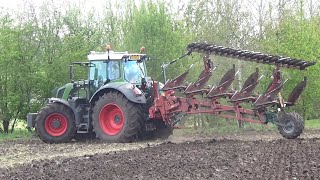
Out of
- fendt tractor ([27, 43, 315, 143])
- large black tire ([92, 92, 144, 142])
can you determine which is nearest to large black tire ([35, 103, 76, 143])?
fendt tractor ([27, 43, 315, 143])

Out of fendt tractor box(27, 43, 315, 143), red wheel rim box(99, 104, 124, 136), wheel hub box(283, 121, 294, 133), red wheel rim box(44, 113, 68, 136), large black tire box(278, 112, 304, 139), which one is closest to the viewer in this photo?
large black tire box(278, 112, 304, 139)

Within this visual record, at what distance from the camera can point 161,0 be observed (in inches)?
829

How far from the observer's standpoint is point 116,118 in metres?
14.3

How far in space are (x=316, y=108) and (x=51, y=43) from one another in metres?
10.6

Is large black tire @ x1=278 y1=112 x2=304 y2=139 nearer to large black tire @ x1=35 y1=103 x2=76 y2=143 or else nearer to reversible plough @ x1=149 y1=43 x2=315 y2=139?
reversible plough @ x1=149 y1=43 x2=315 y2=139

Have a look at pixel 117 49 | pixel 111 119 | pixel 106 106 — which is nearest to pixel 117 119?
pixel 111 119

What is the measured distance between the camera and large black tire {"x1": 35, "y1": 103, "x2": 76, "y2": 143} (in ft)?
48.8

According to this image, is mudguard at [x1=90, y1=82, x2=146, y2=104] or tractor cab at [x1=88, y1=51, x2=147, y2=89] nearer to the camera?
mudguard at [x1=90, y1=82, x2=146, y2=104]

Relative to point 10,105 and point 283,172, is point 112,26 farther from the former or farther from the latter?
point 283,172

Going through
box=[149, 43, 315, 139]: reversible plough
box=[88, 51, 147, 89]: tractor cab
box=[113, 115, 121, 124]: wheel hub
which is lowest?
box=[113, 115, 121, 124]: wheel hub

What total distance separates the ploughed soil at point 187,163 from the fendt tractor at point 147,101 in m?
1.35

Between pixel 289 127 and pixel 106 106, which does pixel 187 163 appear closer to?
Result: pixel 289 127

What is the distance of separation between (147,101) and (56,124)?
2.80m

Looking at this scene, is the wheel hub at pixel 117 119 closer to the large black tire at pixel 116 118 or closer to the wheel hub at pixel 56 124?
the large black tire at pixel 116 118
